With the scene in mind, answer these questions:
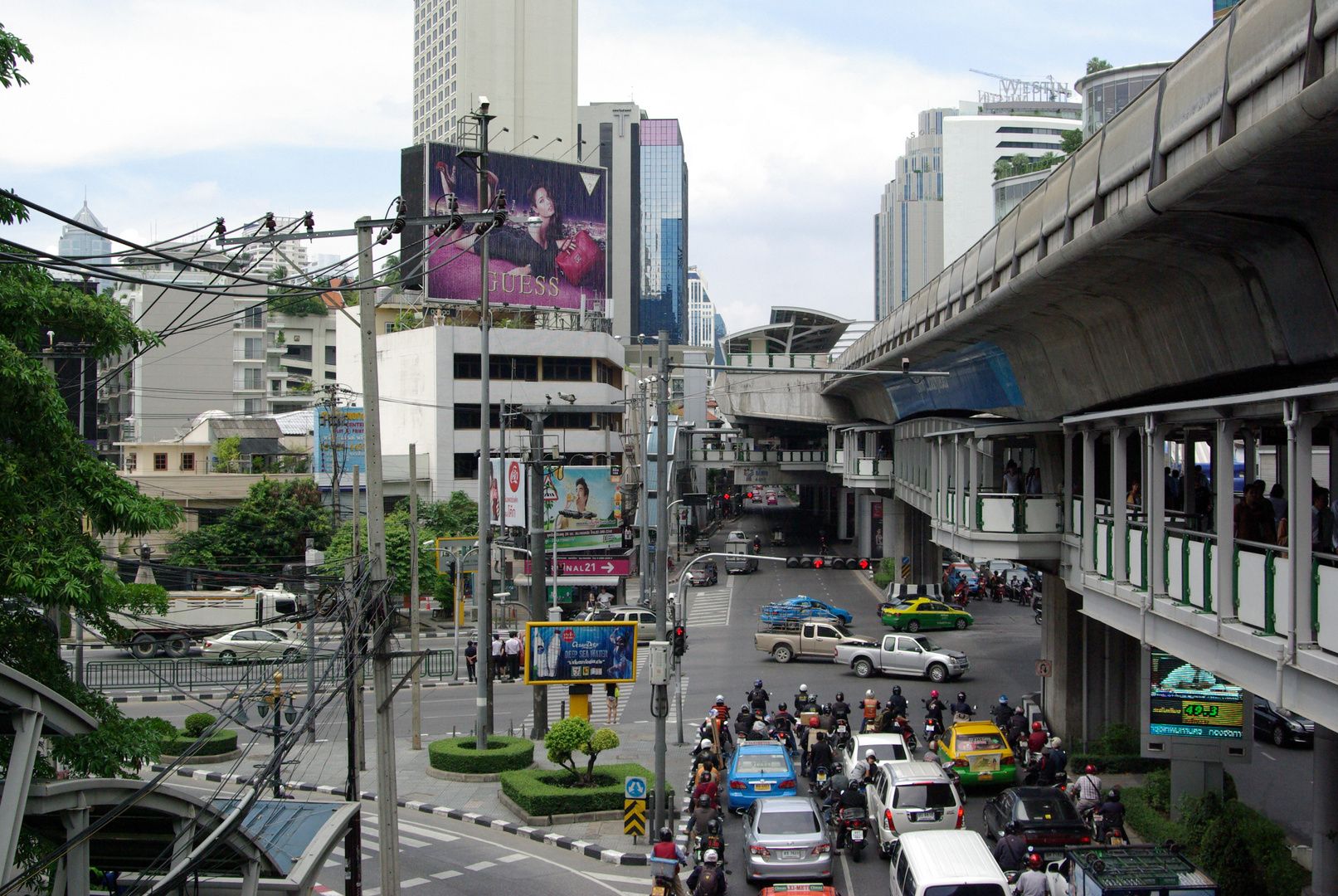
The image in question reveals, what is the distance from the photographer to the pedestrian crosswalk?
45406 mm

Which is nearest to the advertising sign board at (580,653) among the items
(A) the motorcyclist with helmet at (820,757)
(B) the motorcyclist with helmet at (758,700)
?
(B) the motorcyclist with helmet at (758,700)

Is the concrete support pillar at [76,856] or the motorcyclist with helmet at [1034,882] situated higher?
the concrete support pillar at [76,856]

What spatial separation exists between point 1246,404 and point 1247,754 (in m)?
9.29

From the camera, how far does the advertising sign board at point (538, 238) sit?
2254 inches

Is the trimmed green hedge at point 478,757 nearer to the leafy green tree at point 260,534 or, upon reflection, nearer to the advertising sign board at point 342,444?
the leafy green tree at point 260,534

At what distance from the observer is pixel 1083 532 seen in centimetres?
1725

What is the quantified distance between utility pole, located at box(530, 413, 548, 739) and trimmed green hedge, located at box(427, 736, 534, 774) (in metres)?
1.45

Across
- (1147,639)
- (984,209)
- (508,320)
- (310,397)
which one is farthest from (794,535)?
(1147,639)

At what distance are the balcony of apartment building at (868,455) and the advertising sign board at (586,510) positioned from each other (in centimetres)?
1092

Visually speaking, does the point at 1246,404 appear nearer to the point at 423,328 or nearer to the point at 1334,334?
the point at 1334,334

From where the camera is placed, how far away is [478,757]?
2256 cm

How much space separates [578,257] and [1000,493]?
43.4 metres

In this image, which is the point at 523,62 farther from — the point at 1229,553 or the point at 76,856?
the point at 76,856

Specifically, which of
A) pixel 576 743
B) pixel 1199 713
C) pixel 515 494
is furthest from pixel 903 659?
pixel 515 494
